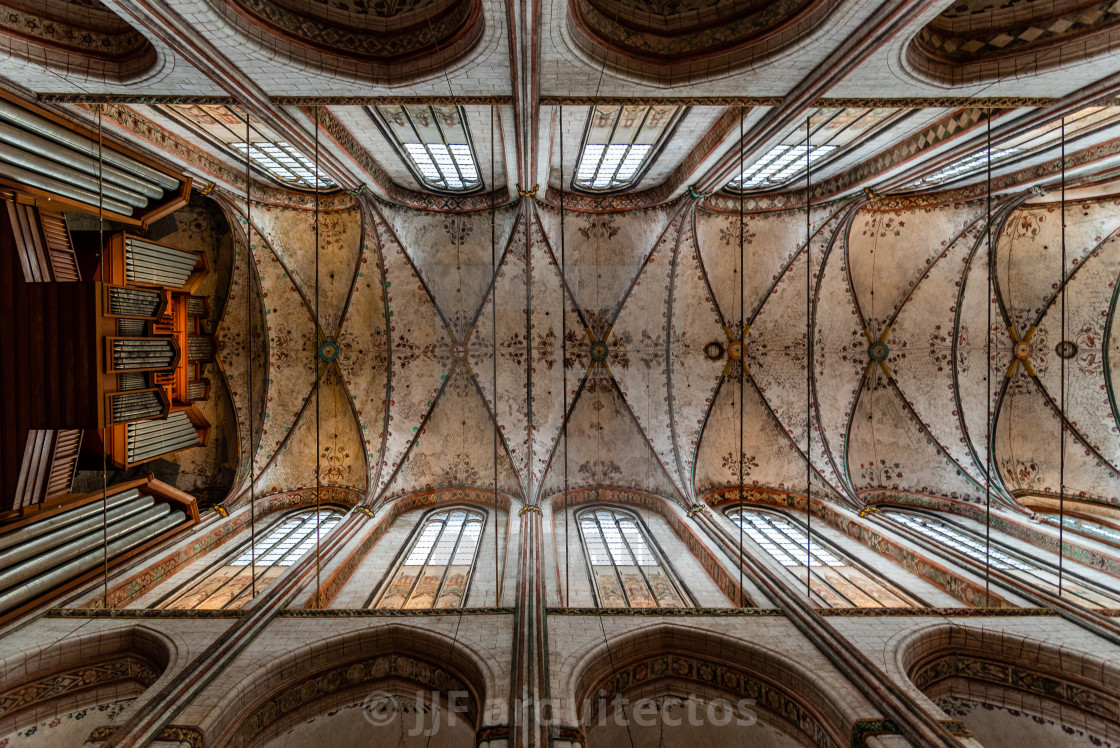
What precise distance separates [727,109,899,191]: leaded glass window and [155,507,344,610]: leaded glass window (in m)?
9.79

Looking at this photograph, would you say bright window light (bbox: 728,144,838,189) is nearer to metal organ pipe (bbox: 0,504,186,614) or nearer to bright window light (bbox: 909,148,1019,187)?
bright window light (bbox: 909,148,1019,187)

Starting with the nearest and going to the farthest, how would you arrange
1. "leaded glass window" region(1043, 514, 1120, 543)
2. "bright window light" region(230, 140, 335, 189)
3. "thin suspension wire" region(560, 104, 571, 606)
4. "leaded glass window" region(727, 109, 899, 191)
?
"leaded glass window" region(727, 109, 899, 191) → "thin suspension wire" region(560, 104, 571, 606) → "bright window light" region(230, 140, 335, 189) → "leaded glass window" region(1043, 514, 1120, 543)

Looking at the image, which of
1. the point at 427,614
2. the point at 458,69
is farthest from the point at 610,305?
the point at 427,614

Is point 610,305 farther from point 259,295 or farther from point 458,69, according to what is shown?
point 259,295

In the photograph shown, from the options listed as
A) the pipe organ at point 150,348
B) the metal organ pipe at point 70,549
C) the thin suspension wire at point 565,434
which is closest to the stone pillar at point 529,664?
the thin suspension wire at point 565,434

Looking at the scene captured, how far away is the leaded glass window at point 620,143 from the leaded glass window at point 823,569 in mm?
6244

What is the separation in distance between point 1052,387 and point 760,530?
7.30 m

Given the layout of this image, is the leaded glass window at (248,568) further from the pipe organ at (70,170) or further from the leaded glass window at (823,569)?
the leaded glass window at (823,569)

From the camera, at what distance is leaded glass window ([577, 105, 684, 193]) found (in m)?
7.73

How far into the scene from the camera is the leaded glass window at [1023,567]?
23.5 feet

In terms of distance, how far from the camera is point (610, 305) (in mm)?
12469

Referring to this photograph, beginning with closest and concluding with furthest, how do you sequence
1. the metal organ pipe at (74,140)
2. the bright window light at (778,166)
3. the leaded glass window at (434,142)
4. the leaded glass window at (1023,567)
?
the metal organ pipe at (74,140), the leaded glass window at (1023,567), the leaded glass window at (434,142), the bright window light at (778,166)

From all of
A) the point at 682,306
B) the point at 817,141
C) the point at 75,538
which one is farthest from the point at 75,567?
the point at 817,141

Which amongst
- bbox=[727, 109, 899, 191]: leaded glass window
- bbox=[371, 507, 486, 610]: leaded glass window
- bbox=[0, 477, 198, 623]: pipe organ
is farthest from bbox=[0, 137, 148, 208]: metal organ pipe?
bbox=[727, 109, 899, 191]: leaded glass window
